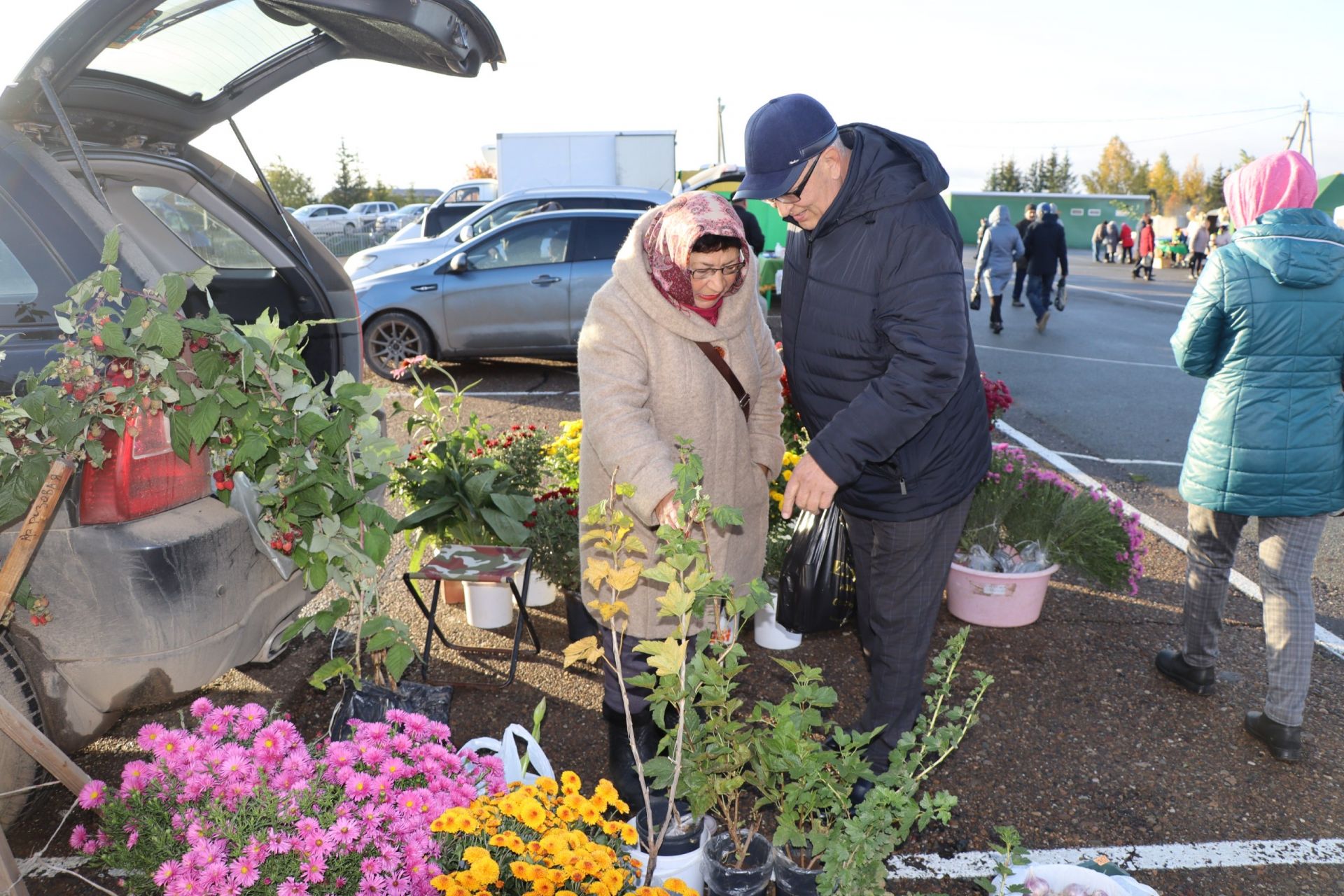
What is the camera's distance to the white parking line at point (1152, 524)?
4.22 m

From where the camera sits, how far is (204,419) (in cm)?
225

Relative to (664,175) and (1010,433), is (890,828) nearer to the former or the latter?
(1010,433)

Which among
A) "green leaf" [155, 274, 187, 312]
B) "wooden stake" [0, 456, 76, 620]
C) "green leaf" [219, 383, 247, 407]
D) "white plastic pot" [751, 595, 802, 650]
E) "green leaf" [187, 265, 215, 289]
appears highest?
"green leaf" [187, 265, 215, 289]

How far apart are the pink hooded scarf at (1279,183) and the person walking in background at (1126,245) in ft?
107

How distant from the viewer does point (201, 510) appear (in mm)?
2510

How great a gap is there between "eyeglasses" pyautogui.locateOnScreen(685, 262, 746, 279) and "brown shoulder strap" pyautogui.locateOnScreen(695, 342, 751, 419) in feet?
0.68

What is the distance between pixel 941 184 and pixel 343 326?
248 centimetres

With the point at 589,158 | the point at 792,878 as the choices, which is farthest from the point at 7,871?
the point at 589,158

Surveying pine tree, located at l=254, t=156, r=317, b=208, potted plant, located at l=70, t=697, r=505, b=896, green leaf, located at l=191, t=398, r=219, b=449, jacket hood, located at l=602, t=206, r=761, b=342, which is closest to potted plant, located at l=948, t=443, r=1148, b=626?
jacket hood, located at l=602, t=206, r=761, b=342

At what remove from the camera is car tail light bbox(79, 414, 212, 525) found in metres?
2.33

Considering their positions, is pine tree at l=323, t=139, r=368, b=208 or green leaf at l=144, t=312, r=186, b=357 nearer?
green leaf at l=144, t=312, r=186, b=357

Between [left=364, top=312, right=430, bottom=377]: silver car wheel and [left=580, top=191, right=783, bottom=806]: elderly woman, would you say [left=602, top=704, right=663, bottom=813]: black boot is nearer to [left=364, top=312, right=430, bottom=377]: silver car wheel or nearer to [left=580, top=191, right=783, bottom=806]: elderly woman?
[left=580, top=191, right=783, bottom=806]: elderly woman

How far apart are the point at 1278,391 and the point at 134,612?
137 inches

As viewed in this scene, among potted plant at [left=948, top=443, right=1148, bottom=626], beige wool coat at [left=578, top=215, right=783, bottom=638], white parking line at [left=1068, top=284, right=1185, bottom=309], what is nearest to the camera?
beige wool coat at [left=578, top=215, right=783, bottom=638]
